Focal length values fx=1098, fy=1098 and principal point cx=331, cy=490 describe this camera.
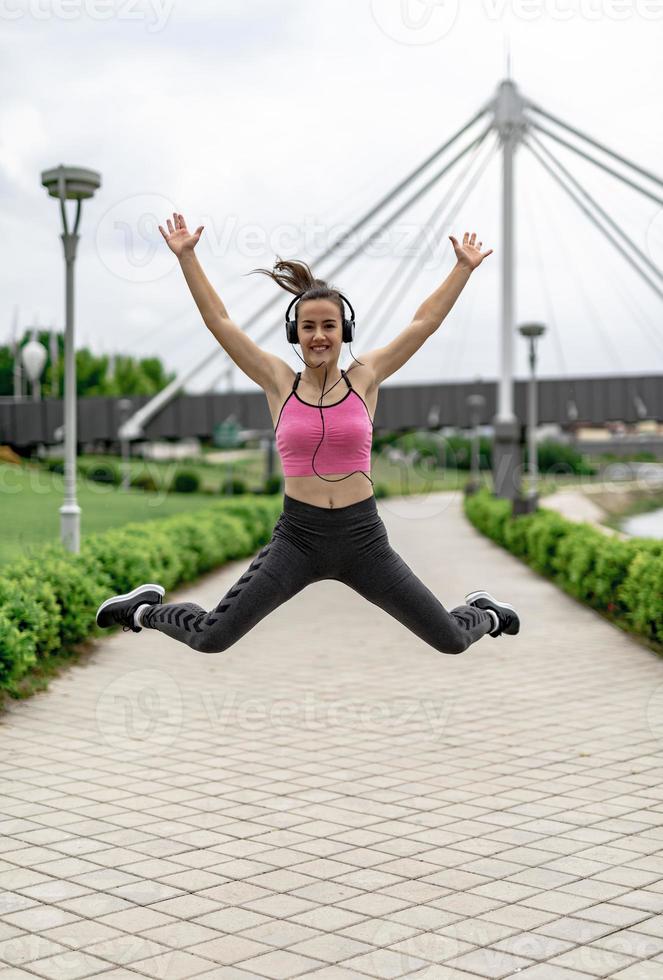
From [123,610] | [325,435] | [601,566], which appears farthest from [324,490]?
[601,566]

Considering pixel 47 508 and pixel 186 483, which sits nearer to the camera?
pixel 47 508

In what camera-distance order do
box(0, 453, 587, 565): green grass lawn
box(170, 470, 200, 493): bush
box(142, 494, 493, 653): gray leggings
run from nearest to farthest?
box(142, 494, 493, 653): gray leggings
box(0, 453, 587, 565): green grass lawn
box(170, 470, 200, 493): bush

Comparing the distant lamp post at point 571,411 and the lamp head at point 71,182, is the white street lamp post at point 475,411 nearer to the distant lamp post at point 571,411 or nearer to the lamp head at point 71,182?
the distant lamp post at point 571,411

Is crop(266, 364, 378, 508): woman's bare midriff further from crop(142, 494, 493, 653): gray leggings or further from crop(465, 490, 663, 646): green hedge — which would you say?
crop(465, 490, 663, 646): green hedge

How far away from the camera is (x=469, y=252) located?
462 cm

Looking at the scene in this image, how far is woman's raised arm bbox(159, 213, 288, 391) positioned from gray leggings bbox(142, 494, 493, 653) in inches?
20.8

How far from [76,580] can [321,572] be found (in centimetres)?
529

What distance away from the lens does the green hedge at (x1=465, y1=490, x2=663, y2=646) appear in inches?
403

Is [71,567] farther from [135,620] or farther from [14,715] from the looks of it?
[135,620]

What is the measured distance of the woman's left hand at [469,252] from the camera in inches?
180

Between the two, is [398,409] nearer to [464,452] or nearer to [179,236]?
[464,452]

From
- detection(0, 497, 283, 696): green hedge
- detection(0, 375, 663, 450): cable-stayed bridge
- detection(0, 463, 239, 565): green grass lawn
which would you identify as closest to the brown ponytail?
Answer: detection(0, 497, 283, 696): green hedge

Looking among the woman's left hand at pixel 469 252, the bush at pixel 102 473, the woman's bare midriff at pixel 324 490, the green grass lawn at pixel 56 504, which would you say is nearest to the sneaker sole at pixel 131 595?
the woman's bare midriff at pixel 324 490

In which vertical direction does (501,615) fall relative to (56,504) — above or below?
above
